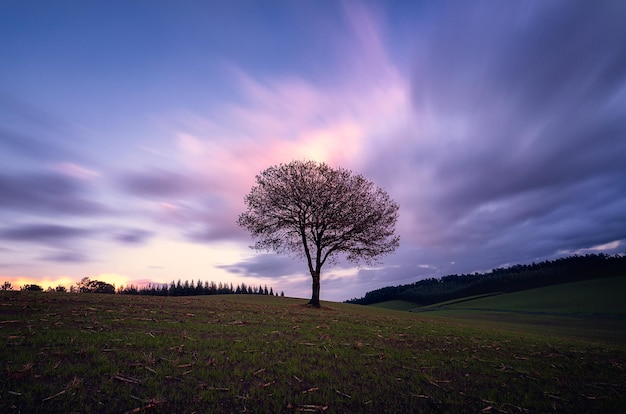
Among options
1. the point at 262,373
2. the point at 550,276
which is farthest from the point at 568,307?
the point at 262,373

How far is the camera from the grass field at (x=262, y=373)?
6.30m

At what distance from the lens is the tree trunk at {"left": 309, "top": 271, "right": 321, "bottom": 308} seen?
38184 mm

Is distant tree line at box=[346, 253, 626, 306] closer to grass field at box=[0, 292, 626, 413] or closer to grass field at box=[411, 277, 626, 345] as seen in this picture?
grass field at box=[411, 277, 626, 345]

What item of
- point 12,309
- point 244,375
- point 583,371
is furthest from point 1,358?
point 583,371

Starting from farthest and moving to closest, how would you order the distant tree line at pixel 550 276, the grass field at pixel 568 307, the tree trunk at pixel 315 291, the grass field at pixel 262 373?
the distant tree line at pixel 550 276 → the grass field at pixel 568 307 → the tree trunk at pixel 315 291 → the grass field at pixel 262 373

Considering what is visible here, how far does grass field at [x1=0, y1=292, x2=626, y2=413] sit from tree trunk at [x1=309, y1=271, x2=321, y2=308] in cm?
2480

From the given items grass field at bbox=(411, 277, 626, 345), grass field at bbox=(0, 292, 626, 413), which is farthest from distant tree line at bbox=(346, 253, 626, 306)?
grass field at bbox=(0, 292, 626, 413)

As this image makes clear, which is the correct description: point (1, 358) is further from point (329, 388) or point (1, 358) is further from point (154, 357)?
point (329, 388)

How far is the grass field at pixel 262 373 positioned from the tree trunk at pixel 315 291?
24.8 metres

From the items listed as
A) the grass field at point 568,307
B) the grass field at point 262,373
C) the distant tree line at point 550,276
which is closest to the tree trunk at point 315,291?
the grass field at point 262,373

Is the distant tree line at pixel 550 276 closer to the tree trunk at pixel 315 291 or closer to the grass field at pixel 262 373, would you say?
the tree trunk at pixel 315 291

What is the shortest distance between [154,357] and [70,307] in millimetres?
12392

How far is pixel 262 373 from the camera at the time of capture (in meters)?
8.25

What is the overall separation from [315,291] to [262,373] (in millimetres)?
31192
